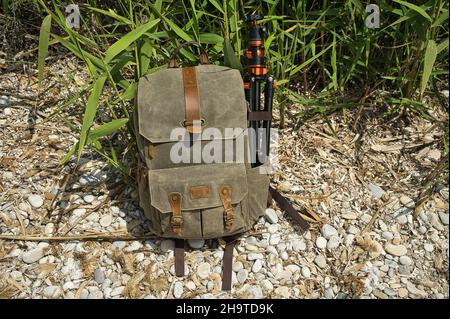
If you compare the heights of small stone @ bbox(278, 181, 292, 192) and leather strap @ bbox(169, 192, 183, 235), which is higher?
leather strap @ bbox(169, 192, 183, 235)

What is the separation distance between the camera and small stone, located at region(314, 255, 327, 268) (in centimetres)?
215

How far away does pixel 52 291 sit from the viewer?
2064 mm

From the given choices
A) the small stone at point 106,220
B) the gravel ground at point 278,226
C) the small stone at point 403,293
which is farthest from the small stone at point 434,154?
the small stone at point 106,220

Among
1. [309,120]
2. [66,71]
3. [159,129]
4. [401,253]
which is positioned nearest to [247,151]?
[159,129]

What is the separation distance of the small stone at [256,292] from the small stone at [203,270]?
0.70 feet

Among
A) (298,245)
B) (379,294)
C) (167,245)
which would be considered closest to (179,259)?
(167,245)

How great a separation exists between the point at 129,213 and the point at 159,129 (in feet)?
1.97

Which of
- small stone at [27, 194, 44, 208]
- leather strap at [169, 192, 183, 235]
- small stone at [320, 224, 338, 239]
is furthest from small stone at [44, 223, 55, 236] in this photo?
small stone at [320, 224, 338, 239]

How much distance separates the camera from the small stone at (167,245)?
2201 mm

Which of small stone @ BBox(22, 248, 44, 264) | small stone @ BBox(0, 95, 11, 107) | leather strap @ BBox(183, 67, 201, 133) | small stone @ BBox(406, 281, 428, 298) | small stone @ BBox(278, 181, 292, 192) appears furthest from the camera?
small stone @ BBox(0, 95, 11, 107)

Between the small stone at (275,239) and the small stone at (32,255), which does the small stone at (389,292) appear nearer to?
the small stone at (275,239)

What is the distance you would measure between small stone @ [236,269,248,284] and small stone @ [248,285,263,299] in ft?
0.16

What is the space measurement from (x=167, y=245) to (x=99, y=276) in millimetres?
347

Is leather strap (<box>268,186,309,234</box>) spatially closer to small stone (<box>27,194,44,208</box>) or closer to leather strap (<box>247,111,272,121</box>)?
leather strap (<box>247,111,272,121</box>)
